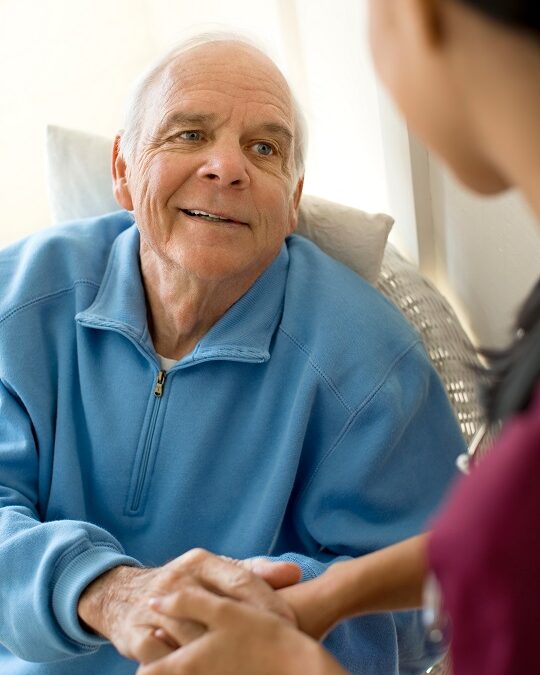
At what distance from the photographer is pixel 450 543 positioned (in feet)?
1.98

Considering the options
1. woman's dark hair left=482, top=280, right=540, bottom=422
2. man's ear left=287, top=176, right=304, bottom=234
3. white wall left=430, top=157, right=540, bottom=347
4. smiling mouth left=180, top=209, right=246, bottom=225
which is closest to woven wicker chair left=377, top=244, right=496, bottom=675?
white wall left=430, top=157, right=540, bottom=347

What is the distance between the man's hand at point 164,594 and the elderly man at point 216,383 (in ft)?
0.64

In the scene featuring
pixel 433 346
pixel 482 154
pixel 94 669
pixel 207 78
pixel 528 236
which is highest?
pixel 482 154

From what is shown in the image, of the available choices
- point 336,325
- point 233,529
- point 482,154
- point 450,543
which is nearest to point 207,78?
point 336,325

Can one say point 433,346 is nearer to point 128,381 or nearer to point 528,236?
point 528,236

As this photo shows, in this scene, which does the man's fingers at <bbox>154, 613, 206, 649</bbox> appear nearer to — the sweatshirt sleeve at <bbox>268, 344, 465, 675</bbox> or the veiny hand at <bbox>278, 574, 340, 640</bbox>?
the veiny hand at <bbox>278, 574, 340, 640</bbox>

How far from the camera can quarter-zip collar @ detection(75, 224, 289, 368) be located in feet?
4.93

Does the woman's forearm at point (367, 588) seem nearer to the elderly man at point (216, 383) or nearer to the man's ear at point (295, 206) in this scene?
the elderly man at point (216, 383)

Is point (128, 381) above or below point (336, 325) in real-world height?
below

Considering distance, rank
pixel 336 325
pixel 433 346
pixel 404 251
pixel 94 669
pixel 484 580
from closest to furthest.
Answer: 1. pixel 484 580
2. pixel 94 669
3. pixel 336 325
4. pixel 433 346
5. pixel 404 251

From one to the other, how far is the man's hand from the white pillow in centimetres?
72

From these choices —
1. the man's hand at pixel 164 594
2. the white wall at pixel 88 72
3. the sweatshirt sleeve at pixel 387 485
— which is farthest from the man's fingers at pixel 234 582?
the white wall at pixel 88 72

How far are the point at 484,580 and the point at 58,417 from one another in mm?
1049

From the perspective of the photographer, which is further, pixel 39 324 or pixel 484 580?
pixel 39 324
